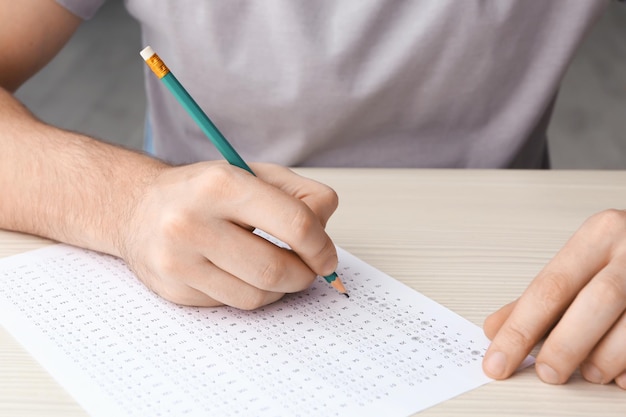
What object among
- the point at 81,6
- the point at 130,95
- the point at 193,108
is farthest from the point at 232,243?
the point at 130,95

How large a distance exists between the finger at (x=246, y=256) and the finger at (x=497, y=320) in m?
0.17

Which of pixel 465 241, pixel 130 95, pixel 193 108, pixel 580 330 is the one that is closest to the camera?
pixel 580 330

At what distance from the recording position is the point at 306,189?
0.78 meters

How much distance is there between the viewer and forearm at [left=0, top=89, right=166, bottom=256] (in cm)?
83

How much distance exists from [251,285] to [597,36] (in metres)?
4.27

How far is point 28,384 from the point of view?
63 cm

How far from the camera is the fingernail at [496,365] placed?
636mm

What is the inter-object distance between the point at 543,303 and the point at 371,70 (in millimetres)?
548

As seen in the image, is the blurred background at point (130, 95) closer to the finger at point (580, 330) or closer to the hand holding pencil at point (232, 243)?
the hand holding pencil at point (232, 243)

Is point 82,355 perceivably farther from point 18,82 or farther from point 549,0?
point 549,0

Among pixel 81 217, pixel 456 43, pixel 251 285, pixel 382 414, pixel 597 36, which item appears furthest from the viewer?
pixel 597 36

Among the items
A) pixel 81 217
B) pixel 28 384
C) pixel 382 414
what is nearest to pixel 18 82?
pixel 81 217

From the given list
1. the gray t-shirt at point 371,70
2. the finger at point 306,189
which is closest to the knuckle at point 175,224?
the finger at point 306,189

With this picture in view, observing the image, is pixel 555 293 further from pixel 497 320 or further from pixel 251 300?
pixel 251 300
